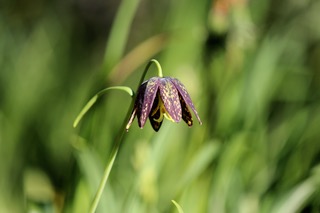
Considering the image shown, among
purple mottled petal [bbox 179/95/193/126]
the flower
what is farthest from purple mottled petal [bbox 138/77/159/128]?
purple mottled petal [bbox 179/95/193/126]

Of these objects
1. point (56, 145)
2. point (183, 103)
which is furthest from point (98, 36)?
point (183, 103)

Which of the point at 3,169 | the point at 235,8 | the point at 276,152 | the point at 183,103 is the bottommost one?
the point at 276,152

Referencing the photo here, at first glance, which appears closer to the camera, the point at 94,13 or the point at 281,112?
the point at 281,112

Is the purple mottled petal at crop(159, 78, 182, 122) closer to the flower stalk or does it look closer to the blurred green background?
the flower stalk

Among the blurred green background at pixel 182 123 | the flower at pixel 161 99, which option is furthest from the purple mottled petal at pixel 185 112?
the blurred green background at pixel 182 123

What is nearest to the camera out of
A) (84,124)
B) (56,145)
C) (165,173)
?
(84,124)

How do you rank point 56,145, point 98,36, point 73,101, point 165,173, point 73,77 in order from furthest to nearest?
1. point 98,36
2. point 73,77
3. point 73,101
4. point 56,145
5. point 165,173

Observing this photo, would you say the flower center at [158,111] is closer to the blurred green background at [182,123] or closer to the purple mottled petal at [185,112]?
the purple mottled petal at [185,112]

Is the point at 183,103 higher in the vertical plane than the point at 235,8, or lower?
lower

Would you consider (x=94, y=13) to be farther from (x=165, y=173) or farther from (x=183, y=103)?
(x=183, y=103)
